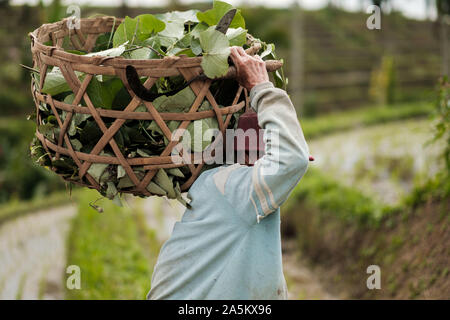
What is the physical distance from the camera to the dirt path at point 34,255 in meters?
3.93

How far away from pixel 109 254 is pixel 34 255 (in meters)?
1.50

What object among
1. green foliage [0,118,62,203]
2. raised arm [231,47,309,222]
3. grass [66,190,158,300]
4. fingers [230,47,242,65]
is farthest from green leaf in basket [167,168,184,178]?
green foliage [0,118,62,203]

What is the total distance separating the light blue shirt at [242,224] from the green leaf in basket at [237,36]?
0.79 feet

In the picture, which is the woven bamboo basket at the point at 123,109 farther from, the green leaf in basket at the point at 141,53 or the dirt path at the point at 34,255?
the dirt path at the point at 34,255

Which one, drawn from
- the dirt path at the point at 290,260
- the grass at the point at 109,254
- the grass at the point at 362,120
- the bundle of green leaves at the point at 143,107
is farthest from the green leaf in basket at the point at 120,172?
the grass at the point at 362,120

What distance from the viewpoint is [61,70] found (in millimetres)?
1389

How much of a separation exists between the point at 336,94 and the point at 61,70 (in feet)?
39.7

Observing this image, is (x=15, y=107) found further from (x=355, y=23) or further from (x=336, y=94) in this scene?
(x=355, y=23)

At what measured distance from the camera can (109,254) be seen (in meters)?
3.66

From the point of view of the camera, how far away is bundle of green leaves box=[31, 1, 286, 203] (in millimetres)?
1373

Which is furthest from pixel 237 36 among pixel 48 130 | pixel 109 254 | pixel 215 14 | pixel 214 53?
pixel 109 254

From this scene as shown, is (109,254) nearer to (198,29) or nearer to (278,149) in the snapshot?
(198,29)

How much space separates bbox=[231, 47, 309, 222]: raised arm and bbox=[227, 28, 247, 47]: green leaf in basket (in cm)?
22
